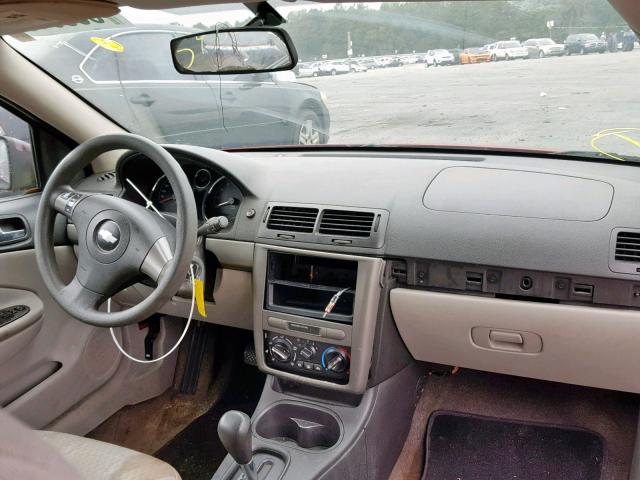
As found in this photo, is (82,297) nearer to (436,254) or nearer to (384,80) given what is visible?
(436,254)

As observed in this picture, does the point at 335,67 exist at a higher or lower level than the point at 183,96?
higher

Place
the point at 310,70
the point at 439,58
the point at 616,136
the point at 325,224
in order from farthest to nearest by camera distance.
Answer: the point at 310,70, the point at 439,58, the point at 616,136, the point at 325,224

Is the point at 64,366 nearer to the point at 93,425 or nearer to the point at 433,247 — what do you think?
the point at 93,425

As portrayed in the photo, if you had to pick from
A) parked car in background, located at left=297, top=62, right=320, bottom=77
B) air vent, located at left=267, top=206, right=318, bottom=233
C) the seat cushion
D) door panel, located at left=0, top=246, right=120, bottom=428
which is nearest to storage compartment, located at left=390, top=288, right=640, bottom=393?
air vent, located at left=267, top=206, right=318, bottom=233

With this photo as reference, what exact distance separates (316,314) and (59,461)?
1.24 m

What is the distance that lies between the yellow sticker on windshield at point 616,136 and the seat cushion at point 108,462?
1779mm

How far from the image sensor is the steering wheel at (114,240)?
5.62ft

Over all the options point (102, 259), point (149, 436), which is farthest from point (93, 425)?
point (102, 259)

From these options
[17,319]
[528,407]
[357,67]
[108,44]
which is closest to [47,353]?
[17,319]

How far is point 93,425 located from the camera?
8.93ft

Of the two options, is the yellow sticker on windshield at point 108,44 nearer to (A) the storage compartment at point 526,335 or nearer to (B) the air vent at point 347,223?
(B) the air vent at point 347,223

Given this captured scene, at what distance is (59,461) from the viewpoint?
97 centimetres

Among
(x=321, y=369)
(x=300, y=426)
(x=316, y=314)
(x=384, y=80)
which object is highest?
(x=384, y=80)

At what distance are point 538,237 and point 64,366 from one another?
1929 mm
